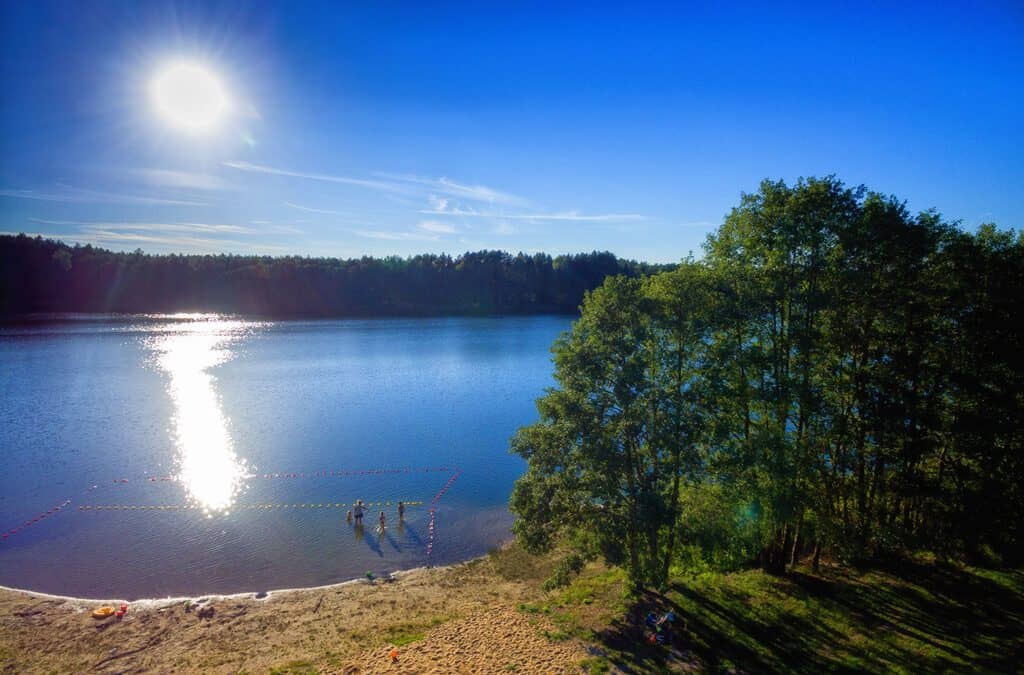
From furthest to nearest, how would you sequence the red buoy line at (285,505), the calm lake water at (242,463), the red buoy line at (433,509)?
1. the red buoy line at (285,505)
2. the red buoy line at (433,509)
3. the calm lake water at (242,463)

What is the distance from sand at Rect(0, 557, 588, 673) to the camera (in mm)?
15242

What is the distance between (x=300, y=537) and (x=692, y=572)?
61.7 ft

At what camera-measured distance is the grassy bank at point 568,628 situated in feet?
47.2

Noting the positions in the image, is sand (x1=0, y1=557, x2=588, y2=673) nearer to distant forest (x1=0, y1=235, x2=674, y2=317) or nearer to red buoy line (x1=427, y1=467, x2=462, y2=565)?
red buoy line (x1=427, y1=467, x2=462, y2=565)

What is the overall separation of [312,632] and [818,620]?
16.4m

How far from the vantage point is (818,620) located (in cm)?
1602

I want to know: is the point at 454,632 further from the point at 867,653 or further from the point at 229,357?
the point at 229,357

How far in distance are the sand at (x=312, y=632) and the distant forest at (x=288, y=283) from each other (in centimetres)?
12180

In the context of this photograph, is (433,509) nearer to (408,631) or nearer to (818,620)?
(408,631)

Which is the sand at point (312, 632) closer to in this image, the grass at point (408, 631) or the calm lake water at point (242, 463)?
the grass at point (408, 631)

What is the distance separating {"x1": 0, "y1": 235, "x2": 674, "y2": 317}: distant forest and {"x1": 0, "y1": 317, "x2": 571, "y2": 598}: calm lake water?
70.3m

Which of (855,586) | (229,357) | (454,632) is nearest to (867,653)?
(855,586)

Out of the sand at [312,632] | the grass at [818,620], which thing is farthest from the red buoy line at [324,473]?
the grass at [818,620]

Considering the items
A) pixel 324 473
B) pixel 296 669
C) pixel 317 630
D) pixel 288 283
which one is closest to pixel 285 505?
pixel 324 473
